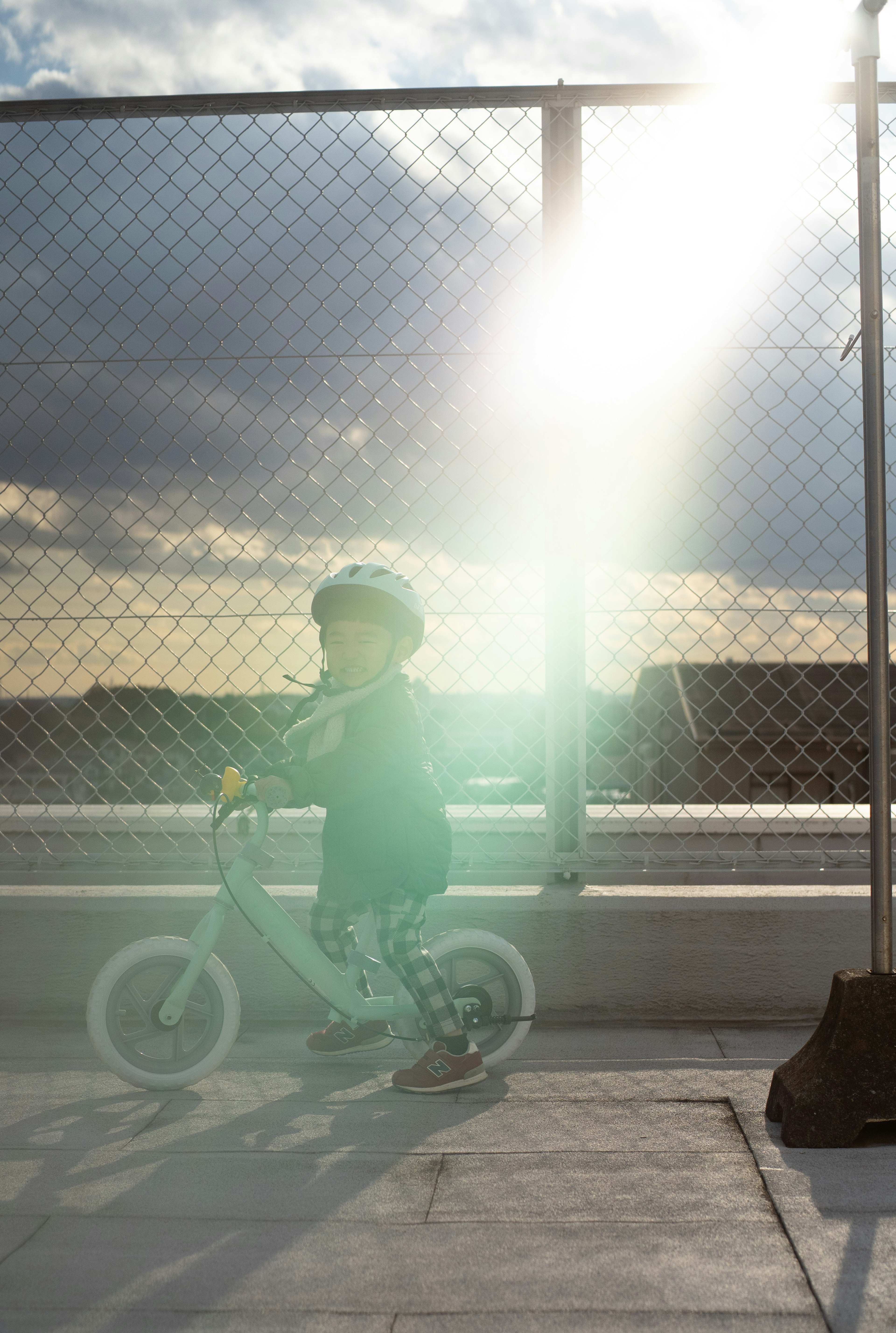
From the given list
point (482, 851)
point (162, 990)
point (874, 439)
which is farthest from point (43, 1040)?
point (874, 439)

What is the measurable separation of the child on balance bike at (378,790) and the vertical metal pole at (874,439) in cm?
116

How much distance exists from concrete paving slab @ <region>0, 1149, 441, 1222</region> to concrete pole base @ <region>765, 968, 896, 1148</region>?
33.6 inches

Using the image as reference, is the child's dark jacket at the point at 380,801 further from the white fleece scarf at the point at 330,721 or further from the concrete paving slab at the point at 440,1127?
the concrete paving slab at the point at 440,1127

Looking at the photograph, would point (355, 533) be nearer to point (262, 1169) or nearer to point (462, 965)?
point (462, 965)

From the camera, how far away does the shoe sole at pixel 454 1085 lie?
2756mm

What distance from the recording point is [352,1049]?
3107 mm

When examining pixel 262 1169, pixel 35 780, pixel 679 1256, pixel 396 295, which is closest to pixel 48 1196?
pixel 262 1169

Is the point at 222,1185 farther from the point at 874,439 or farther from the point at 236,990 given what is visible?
the point at 874,439

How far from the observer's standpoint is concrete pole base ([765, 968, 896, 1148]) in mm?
2330

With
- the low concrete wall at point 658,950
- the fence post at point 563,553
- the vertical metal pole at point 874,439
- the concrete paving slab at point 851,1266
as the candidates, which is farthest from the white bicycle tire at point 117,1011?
the vertical metal pole at point 874,439

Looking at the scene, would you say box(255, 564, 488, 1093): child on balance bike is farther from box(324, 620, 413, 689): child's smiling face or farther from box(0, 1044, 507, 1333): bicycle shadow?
box(0, 1044, 507, 1333): bicycle shadow

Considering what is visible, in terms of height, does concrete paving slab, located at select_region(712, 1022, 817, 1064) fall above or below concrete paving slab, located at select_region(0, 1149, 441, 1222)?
below

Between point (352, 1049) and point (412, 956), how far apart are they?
470 mm

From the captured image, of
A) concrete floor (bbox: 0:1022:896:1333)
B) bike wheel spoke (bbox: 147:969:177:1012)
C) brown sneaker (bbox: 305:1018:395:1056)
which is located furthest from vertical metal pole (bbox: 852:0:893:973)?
bike wheel spoke (bbox: 147:969:177:1012)
